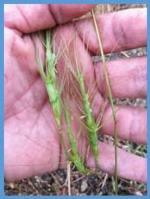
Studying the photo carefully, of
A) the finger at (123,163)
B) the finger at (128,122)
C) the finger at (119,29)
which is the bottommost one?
the finger at (123,163)

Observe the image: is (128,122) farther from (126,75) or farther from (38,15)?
(38,15)

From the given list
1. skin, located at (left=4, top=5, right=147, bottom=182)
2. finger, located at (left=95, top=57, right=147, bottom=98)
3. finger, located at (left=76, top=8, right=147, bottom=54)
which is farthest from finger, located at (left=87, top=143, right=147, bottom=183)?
finger, located at (left=76, top=8, right=147, bottom=54)

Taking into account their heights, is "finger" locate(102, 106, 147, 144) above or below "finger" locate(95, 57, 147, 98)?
below

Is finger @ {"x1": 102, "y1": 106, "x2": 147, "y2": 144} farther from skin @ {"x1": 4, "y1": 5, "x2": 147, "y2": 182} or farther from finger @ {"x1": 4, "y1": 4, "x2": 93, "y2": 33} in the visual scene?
finger @ {"x1": 4, "y1": 4, "x2": 93, "y2": 33}

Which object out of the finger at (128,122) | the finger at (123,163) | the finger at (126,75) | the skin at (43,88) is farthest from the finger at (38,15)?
the finger at (123,163)

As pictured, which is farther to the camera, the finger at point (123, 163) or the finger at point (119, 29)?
the finger at point (123, 163)

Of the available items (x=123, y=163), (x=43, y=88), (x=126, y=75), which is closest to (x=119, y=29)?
(x=126, y=75)

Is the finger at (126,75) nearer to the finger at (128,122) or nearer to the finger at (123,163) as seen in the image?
the finger at (128,122)

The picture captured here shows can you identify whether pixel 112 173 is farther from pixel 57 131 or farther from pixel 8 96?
pixel 8 96

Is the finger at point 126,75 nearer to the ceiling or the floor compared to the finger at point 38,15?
nearer to the floor
